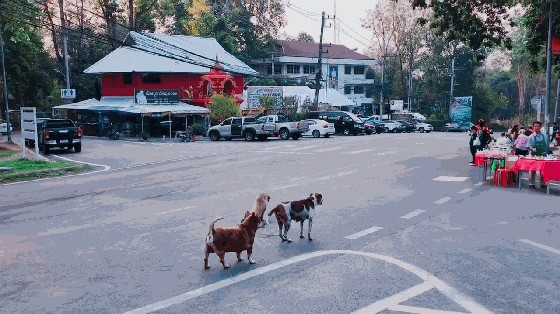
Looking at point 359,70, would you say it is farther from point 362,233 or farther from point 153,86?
point 362,233

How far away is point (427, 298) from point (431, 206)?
6728 millimetres

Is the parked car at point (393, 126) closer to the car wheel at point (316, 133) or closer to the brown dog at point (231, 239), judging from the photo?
the car wheel at point (316, 133)

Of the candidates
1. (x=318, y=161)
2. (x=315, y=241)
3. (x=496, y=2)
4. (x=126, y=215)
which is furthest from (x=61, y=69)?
(x=315, y=241)

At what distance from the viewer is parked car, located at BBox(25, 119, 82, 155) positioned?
1144 inches

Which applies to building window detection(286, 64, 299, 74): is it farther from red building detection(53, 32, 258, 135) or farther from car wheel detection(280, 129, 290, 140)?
car wheel detection(280, 129, 290, 140)

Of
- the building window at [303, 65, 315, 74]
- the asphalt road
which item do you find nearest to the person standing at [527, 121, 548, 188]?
the asphalt road

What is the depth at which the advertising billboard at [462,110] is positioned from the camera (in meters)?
62.0

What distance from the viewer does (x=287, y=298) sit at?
6918 millimetres

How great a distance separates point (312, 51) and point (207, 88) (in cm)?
2729

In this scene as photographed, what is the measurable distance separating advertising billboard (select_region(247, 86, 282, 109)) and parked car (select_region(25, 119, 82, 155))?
22477mm

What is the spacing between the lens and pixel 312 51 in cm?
7288

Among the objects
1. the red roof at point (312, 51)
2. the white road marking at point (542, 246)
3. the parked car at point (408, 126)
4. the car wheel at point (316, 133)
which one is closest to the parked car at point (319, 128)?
the car wheel at point (316, 133)

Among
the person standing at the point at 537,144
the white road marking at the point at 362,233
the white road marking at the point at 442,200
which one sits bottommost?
the white road marking at the point at 362,233

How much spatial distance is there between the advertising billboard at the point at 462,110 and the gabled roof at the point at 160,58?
83.5ft
